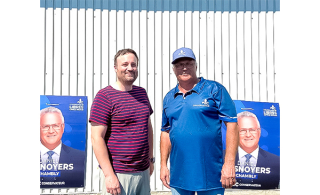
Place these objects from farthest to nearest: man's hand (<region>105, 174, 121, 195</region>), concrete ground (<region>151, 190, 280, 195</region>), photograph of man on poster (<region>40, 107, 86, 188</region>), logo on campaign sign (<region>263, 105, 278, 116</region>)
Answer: logo on campaign sign (<region>263, 105, 278, 116</region>), concrete ground (<region>151, 190, 280, 195</region>), photograph of man on poster (<region>40, 107, 86, 188</region>), man's hand (<region>105, 174, 121, 195</region>)

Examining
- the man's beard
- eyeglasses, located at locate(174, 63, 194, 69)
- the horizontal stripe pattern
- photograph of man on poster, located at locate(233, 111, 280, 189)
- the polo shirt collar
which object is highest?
the horizontal stripe pattern

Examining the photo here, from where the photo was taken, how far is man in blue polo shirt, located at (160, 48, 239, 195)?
11.0 feet

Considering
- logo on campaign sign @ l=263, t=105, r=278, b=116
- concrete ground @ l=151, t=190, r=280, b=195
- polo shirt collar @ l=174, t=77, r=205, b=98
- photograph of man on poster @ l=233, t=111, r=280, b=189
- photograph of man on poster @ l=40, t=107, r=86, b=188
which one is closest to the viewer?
polo shirt collar @ l=174, t=77, r=205, b=98

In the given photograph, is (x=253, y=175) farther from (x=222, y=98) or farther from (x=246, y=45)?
(x=222, y=98)

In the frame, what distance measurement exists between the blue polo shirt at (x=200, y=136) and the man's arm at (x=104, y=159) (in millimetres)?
697

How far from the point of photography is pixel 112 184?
313 centimetres

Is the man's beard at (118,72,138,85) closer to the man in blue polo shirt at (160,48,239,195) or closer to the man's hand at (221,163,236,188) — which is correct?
the man in blue polo shirt at (160,48,239,195)

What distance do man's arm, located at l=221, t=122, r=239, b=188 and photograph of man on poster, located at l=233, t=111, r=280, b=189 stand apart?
12.9 feet

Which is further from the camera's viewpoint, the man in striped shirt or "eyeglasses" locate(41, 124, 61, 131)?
"eyeglasses" locate(41, 124, 61, 131)

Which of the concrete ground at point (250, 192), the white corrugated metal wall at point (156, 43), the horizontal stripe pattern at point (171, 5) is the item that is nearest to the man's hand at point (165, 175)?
the white corrugated metal wall at point (156, 43)

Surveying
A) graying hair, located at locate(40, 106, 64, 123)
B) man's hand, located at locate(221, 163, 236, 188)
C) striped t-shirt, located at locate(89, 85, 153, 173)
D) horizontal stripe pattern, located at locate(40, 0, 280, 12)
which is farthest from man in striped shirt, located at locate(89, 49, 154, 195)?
horizontal stripe pattern, located at locate(40, 0, 280, 12)

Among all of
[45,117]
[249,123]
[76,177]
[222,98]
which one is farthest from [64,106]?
[222,98]

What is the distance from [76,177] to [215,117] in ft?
14.9

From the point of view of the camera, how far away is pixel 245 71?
765 centimetres
